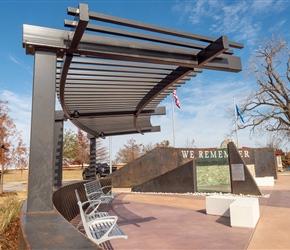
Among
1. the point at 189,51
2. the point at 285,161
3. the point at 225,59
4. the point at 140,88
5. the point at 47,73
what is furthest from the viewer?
the point at 285,161

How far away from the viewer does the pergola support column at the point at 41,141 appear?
2.93 meters

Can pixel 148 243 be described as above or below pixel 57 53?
below

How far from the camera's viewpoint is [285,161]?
38.1 meters

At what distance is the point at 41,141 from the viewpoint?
9.85 ft

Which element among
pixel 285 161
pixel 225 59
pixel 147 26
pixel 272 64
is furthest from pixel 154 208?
pixel 285 161

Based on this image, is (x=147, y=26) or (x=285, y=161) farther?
(x=285, y=161)

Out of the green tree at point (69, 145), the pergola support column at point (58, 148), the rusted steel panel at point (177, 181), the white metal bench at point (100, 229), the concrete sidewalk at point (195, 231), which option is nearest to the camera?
the white metal bench at point (100, 229)

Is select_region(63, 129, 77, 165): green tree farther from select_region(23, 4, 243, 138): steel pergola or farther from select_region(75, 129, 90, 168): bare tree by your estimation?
select_region(23, 4, 243, 138): steel pergola

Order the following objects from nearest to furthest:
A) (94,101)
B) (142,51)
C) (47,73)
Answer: (47,73) < (142,51) < (94,101)

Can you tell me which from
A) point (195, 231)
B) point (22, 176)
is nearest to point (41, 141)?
point (195, 231)

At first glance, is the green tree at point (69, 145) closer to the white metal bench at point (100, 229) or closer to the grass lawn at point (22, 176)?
the grass lawn at point (22, 176)

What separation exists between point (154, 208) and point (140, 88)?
12.5 feet

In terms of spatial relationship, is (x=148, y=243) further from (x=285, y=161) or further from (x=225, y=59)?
(x=285, y=161)

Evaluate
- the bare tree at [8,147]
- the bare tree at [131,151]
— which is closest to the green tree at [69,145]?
the bare tree at [131,151]
